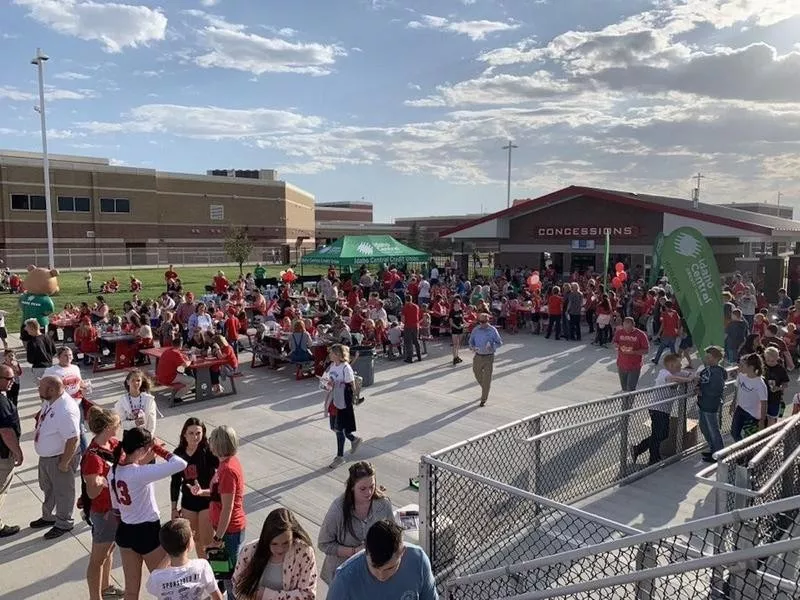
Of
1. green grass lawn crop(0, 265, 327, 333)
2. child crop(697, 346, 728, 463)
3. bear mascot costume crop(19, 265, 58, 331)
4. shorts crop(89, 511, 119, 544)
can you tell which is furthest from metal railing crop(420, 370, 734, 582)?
green grass lawn crop(0, 265, 327, 333)

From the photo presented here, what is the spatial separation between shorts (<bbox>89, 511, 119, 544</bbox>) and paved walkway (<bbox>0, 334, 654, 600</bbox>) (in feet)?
2.34

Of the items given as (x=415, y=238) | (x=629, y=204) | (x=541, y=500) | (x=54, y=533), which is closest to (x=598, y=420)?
(x=541, y=500)

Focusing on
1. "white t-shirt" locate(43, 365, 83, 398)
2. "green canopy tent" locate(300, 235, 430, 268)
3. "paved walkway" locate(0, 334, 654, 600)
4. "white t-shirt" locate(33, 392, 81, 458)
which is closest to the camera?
"white t-shirt" locate(33, 392, 81, 458)

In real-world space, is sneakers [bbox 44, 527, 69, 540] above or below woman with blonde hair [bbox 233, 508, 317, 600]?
below

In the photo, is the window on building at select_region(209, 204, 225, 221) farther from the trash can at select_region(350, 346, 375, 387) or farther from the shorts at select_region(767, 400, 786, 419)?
the shorts at select_region(767, 400, 786, 419)

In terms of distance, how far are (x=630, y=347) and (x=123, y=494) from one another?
25.8 feet

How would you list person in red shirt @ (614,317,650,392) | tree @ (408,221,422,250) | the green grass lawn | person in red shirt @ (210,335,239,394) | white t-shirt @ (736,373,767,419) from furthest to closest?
tree @ (408,221,422,250), the green grass lawn, person in red shirt @ (210,335,239,394), person in red shirt @ (614,317,650,392), white t-shirt @ (736,373,767,419)

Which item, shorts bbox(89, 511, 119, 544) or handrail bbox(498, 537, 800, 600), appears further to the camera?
shorts bbox(89, 511, 119, 544)

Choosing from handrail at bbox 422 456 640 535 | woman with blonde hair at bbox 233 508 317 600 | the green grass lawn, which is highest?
handrail at bbox 422 456 640 535

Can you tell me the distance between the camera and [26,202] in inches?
2029

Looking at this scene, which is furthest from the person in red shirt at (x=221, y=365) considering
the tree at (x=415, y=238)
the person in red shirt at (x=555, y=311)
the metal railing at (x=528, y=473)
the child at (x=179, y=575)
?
the tree at (x=415, y=238)

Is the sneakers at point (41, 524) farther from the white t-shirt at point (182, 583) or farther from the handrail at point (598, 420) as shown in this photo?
the handrail at point (598, 420)

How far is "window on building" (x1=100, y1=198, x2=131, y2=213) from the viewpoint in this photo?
2180 inches

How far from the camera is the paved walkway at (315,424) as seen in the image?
582cm
